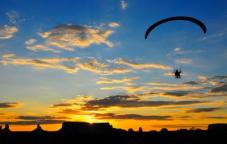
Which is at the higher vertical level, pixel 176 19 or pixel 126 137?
pixel 176 19

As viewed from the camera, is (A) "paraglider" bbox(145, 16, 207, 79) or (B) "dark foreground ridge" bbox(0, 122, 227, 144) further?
(B) "dark foreground ridge" bbox(0, 122, 227, 144)

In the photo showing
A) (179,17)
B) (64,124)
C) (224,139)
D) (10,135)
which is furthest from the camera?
(64,124)

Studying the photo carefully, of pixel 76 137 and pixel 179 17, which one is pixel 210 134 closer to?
pixel 76 137

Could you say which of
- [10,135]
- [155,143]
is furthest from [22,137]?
[155,143]

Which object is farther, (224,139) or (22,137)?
(224,139)

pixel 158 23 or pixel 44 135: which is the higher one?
pixel 158 23

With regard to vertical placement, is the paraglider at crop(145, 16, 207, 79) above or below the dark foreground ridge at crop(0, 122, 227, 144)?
above

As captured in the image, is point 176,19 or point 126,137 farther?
point 126,137

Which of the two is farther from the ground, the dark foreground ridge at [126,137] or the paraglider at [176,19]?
the paraglider at [176,19]

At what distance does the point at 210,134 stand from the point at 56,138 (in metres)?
24.2

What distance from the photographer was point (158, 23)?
36.8 m

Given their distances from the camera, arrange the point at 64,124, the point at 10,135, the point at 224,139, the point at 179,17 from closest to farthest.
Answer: the point at 179,17 < the point at 10,135 < the point at 224,139 < the point at 64,124

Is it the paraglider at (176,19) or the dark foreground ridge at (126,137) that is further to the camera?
the dark foreground ridge at (126,137)

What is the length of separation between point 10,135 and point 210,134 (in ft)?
101
